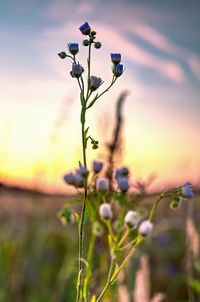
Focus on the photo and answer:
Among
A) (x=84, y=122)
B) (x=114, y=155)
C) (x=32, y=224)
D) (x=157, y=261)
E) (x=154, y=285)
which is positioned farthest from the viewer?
(x=157, y=261)

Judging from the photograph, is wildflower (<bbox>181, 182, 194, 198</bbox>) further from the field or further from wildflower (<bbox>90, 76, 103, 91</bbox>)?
the field

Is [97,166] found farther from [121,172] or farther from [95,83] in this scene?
[95,83]

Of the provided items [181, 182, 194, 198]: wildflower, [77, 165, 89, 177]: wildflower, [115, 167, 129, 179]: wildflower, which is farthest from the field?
[77, 165, 89, 177]: wildflower

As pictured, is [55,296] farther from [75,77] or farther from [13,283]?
[75,77]

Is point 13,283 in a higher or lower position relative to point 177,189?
higher

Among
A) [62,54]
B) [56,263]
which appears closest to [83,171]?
[62,54]

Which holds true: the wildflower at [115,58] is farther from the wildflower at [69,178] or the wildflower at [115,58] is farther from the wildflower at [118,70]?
the wildflower at [69,178]

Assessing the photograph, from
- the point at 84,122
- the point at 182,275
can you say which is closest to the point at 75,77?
the point at 84,122
